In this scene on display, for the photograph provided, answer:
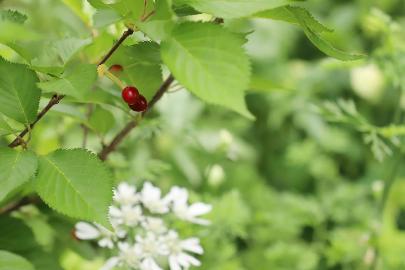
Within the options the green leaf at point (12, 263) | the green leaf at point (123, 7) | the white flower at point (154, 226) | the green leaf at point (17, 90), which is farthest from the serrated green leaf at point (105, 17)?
the white flower at point (154, 226)

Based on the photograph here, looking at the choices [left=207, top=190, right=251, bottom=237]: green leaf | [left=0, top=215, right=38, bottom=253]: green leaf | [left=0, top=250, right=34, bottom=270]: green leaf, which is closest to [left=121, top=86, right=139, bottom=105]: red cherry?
[left=0, top=250, right=34, bottom=270]: green leaf

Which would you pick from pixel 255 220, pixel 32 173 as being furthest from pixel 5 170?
pixel 255 220

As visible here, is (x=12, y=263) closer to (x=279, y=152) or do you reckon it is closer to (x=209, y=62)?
(x=209, y=62)

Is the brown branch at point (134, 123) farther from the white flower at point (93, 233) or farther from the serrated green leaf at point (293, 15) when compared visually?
the serrated green leaf at point (293, 15)

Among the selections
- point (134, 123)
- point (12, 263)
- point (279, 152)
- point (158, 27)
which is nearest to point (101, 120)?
point (134, 123)

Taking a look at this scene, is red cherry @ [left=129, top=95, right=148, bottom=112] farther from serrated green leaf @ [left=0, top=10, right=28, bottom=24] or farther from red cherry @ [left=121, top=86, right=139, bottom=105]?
serrated green leaf @ [left=0, top=10, right=28, bottom=24]

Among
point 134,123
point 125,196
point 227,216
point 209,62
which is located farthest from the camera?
point 227,216
